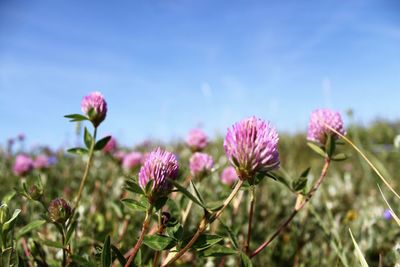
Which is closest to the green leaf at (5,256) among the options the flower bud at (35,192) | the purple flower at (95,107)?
the flower bud at (35,192)

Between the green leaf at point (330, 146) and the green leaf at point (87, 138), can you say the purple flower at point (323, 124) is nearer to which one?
the green leaf at point (330, 146)

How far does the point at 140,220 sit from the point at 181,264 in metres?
0.66

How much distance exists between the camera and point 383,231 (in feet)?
8.90

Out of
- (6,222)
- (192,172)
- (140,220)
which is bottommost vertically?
(140,220)

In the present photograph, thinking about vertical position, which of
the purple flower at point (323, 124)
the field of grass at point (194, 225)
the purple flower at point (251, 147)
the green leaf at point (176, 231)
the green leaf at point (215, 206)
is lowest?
the field of grass at point (194, 225)

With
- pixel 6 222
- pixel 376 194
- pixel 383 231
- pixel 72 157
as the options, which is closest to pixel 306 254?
pixel 383 231

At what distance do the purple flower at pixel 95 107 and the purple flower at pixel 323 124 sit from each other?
31.0 inches

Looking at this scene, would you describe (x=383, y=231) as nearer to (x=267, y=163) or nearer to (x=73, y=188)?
(x=267, y=163)

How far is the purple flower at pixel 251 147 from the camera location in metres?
0.94

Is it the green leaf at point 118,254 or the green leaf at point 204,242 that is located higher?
the green leaf at point 204,242

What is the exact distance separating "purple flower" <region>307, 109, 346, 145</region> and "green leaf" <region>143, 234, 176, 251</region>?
764 mm

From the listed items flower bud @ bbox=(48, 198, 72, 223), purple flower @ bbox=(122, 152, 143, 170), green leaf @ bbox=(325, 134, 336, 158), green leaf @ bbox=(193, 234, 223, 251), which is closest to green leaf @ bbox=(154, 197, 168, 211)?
green leaf @ bbox=(193, 234, 223, 251)

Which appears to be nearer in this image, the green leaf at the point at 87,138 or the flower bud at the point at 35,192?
the flower bud at the point at 35,192

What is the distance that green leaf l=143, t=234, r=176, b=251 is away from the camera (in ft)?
3.29
